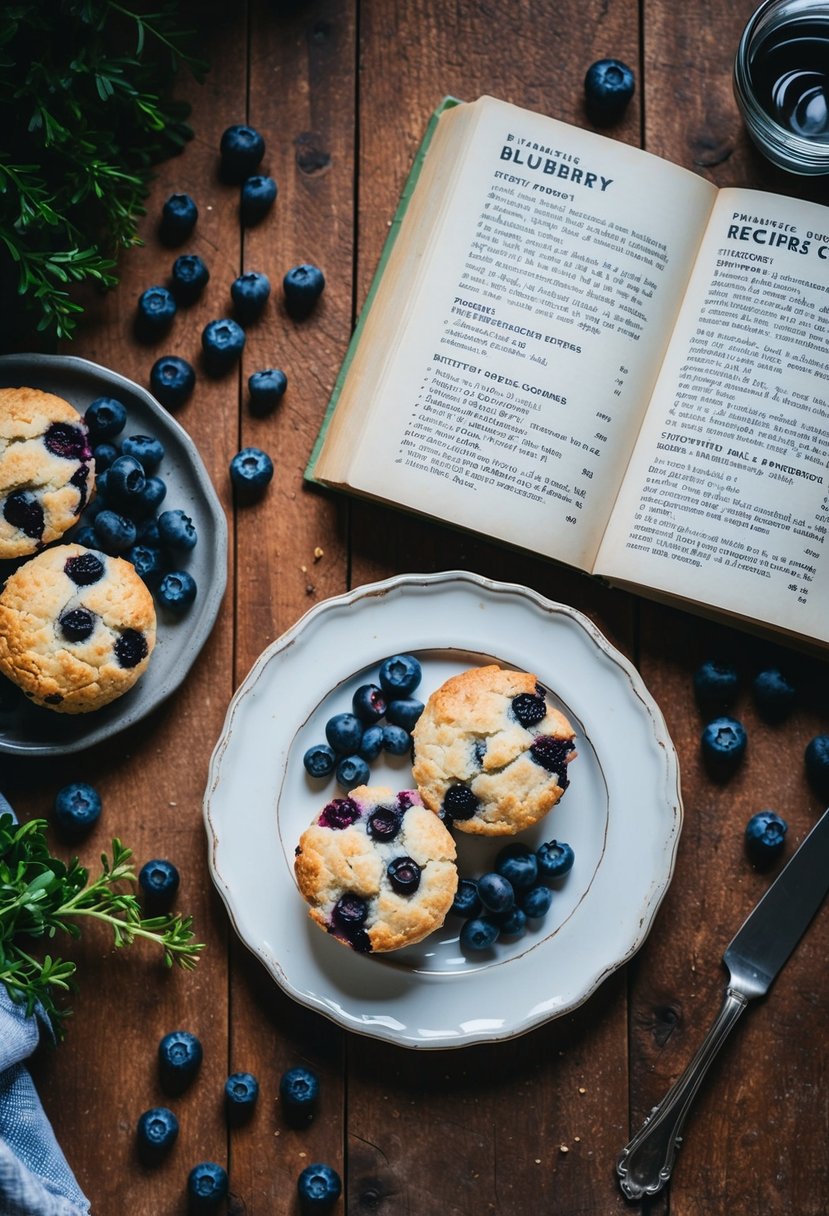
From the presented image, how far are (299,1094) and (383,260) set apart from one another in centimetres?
146

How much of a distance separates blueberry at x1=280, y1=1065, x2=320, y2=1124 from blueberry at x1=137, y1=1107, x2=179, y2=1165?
0.62 feet

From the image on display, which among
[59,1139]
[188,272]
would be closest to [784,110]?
[188,272]

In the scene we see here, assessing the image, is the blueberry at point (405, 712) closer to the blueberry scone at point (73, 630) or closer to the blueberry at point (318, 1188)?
the blueberry scone at point (73, 630)

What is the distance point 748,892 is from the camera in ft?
6.25

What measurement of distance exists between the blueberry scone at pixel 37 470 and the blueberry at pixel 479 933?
939 millimetres

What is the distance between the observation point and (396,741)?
184 cm

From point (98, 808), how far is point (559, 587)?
89cm

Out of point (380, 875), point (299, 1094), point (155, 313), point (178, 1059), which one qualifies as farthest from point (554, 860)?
point (155, 313)

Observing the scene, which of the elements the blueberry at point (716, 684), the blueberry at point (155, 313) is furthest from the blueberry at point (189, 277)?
the blueberry at point (716, 684)

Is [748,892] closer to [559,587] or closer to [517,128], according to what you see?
[559,587]

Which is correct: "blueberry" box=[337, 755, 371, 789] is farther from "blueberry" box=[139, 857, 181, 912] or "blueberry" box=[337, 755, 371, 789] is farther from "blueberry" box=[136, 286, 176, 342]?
"blueberry" box=[136, 286, 176, 342]

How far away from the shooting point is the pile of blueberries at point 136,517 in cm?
185

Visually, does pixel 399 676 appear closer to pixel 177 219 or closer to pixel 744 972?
pixel 744 972

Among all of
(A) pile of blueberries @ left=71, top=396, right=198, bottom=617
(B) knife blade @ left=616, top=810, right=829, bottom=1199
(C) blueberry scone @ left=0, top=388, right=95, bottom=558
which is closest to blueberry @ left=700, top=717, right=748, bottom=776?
(B) knife blade @ left=616, top=810, right=829, bottom=1199
